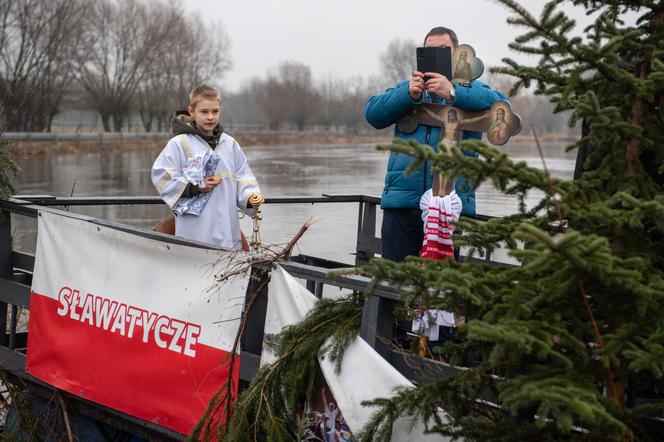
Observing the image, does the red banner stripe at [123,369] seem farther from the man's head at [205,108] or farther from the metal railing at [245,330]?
the man's head at [205,108]

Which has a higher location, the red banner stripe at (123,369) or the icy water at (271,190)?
the red banner stripe at (123,369)

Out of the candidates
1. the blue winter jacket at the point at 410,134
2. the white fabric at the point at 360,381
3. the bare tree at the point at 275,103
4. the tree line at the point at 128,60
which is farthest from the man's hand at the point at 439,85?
the bare tree at the point at 275,103

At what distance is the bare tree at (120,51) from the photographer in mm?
76938

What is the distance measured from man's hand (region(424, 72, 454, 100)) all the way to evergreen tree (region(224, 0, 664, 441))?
75.0 inches

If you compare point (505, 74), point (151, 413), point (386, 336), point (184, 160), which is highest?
point (505, 74)

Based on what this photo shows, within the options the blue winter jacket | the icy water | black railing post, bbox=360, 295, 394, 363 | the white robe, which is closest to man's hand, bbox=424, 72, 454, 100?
the blue winter jacket

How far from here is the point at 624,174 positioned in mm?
3234

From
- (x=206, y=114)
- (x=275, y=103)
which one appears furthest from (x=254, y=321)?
(x=275, y=103)

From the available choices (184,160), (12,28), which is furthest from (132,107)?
(184,160)

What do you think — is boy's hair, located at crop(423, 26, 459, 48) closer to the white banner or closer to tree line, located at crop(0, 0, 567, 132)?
the white banner

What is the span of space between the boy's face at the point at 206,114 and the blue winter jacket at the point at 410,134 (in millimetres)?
1094

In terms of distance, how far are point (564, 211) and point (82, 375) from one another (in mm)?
3425

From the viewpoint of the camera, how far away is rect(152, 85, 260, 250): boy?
20.1 ft

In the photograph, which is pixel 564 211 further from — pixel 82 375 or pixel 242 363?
pixel 82 375
